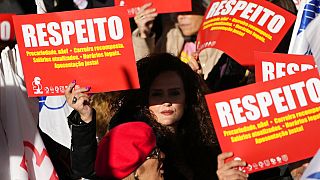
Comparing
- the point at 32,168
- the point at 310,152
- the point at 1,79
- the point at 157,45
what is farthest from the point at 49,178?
the point at 157,45

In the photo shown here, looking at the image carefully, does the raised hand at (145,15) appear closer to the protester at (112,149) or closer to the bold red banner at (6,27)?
the bold red banner at (6,27)

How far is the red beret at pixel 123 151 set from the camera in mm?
4498

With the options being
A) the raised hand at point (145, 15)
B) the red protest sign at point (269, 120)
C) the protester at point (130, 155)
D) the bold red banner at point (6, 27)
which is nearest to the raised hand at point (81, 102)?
the protester at point (130, 155)

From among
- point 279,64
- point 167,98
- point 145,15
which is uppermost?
point 145,15

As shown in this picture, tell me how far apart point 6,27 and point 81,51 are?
0.65 metres

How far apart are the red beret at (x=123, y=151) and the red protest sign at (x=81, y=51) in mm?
615

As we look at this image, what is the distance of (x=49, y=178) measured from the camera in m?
5.55

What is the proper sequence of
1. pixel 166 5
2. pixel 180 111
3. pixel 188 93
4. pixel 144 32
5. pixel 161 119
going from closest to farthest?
pixel 161 119 < pixel 180 111 < pixel 188 93 < pixel 166 5 < pixel 144 32


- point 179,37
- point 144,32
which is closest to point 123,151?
point 144,32

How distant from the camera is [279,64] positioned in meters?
5.06

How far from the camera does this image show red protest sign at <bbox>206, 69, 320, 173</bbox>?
4645mm

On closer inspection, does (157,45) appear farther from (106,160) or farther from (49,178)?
(106,160)

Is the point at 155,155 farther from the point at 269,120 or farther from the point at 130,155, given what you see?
the point at 269,120

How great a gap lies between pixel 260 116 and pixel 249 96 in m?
0.10
